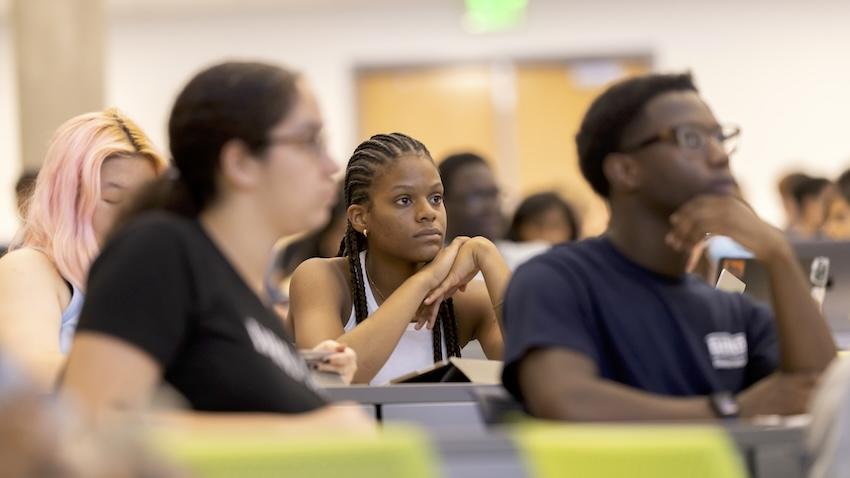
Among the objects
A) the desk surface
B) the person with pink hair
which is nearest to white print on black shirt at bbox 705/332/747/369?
the desk surface

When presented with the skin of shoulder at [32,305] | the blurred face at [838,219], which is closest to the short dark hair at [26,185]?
the skin of shoulder at [32,305]

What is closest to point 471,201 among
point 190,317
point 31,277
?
point 31,277

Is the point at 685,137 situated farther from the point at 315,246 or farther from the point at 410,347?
the point at 315,246

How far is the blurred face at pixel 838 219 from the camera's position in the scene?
703cm

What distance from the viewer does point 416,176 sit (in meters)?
3.22

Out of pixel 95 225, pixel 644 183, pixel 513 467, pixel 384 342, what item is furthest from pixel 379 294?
pixel 513 467

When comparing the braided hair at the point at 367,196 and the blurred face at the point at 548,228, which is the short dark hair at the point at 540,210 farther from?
the braided hair at the point at 367,196

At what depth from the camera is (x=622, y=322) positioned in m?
2.08

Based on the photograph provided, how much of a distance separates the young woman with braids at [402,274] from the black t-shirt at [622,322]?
35.8 inches

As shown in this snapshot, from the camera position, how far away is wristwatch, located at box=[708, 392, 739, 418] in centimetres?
193

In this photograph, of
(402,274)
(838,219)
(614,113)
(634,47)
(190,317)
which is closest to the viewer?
(190,317)

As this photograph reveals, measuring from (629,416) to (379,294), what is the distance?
1364mm

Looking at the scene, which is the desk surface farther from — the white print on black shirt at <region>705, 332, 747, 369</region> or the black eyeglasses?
the black eyeglasses

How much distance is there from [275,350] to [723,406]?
647mm
